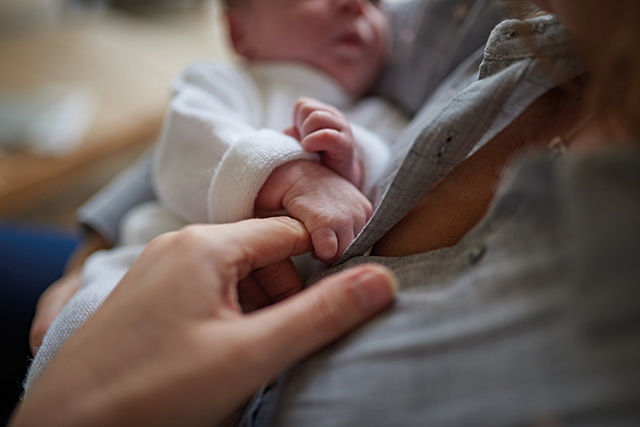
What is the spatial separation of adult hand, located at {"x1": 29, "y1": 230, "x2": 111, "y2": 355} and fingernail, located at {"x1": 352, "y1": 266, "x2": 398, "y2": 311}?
0.47 metres

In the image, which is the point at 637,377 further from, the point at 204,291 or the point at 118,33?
the point at 118,33

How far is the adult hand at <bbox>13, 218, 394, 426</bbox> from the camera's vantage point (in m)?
0.36

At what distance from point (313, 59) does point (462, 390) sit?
2.34 feet

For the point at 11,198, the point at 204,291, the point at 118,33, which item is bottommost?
the point at 11,198

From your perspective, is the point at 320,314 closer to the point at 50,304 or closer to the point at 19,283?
the point at 50,304

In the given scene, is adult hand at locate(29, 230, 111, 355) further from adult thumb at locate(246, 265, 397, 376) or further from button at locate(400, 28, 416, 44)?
button at locate(400, 28, 416, 44)

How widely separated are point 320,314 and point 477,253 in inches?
5.4

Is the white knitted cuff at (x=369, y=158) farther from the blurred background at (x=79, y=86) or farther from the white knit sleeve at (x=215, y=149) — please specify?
the blurred background at (x=79, y=86)

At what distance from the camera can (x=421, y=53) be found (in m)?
0.82

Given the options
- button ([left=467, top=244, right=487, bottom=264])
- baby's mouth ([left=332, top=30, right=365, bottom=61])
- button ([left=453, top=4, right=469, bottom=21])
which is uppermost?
button ([left=453, top=4, right=469, bottom=21])

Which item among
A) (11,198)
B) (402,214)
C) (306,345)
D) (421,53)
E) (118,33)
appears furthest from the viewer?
(118,33)

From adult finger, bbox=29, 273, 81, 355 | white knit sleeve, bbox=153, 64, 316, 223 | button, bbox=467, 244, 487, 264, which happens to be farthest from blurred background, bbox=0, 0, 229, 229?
button, bbox=467, 244, 487, 264

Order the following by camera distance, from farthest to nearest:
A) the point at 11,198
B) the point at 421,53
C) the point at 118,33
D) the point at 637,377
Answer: the point at 118,33 < the point at 11,198 < the point at 421,53 < the point at 637,377

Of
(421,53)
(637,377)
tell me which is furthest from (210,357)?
(421,53)
